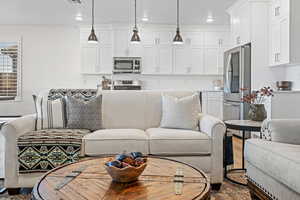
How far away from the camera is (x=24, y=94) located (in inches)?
294

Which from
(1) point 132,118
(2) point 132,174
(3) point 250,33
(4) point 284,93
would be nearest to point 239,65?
(3) point 250,33

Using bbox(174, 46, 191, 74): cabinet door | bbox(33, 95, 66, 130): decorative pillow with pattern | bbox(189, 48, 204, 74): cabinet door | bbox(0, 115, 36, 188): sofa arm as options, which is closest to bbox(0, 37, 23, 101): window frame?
bbox(174, 46, 191, 74): cabinet door

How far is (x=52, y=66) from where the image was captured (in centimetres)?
Result: 751

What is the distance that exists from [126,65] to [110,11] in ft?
4.86

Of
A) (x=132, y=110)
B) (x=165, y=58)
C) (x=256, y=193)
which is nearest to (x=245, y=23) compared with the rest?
(x=165, y=58)

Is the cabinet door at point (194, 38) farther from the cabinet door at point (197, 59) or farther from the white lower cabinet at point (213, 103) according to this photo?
the white lower cabinet at point (213, 103)

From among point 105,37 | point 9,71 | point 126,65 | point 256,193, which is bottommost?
point 256,193

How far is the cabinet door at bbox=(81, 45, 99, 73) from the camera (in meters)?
7.05

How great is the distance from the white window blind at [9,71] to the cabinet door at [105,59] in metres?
2.33

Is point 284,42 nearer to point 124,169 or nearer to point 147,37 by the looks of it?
point 147,37

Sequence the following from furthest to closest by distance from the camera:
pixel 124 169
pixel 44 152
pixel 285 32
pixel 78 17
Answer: pixel 78 17
pixel 285 32
pixel 44 152
pixel 124 169

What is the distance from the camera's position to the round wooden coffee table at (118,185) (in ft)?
4.77

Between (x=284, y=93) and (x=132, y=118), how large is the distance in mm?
2548

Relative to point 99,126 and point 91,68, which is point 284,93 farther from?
point 91,68
